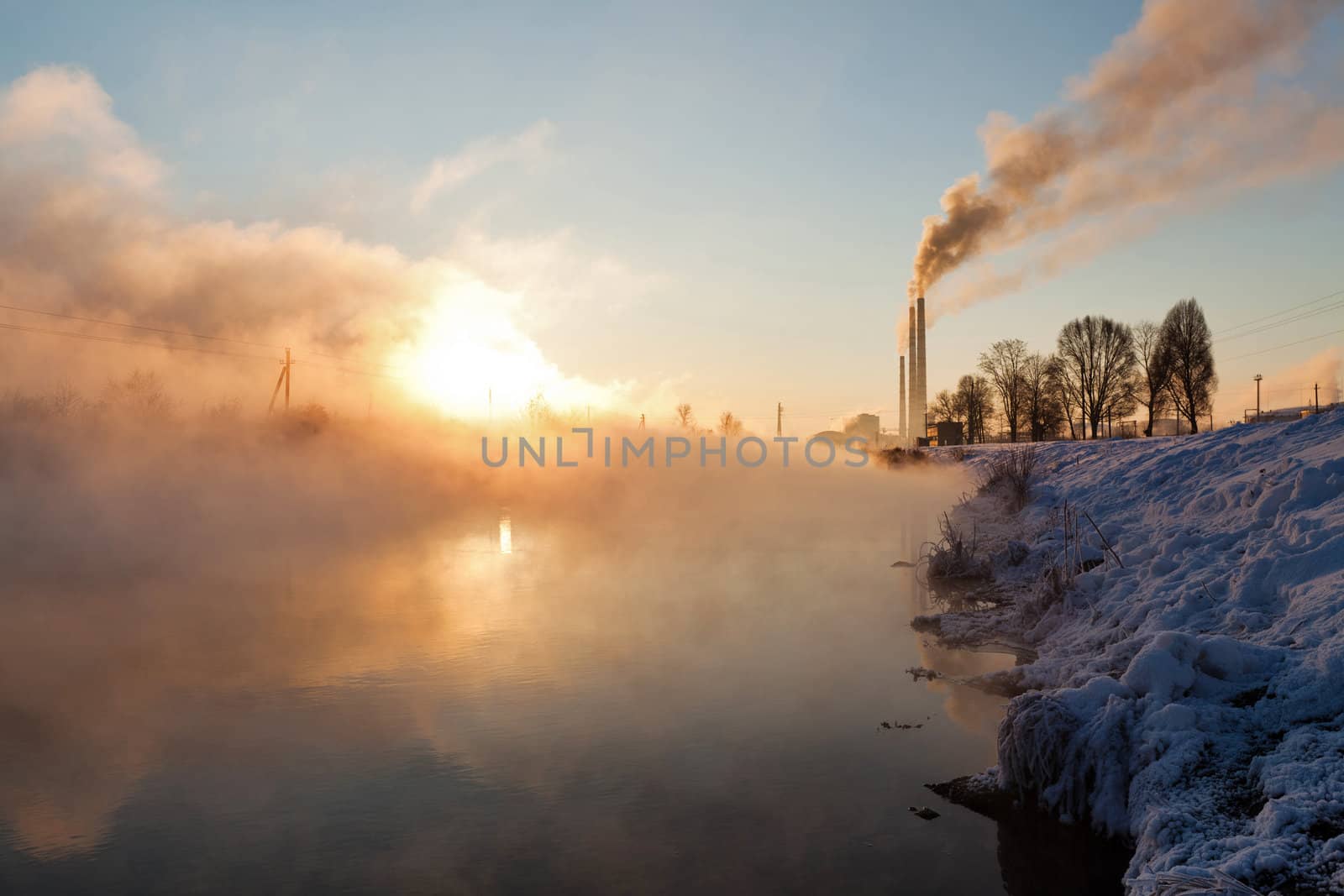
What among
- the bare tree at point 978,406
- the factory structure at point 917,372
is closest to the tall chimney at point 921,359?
the factory structure at point 917,372

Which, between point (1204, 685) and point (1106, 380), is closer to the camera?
point (1204, 685)

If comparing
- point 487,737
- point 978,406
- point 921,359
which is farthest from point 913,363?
point 487,737

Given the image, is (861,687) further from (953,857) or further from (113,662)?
(113,662)

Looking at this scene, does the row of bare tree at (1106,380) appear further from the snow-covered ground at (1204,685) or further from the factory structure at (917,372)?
the snow-covered ground at (1204,685)

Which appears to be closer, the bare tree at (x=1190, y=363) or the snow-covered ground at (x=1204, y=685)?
the snow-covered ground at (x=1204, y=685)

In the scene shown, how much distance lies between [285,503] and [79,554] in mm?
16683

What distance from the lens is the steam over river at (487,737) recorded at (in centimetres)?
624

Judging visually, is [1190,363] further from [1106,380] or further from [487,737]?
[487,737]

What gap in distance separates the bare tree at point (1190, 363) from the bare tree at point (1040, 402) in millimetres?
12543

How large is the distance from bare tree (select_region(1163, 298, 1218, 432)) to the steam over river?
68.0 m

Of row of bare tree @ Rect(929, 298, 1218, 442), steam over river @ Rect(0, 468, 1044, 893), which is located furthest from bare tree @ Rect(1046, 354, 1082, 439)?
steam over river @ Rect(0, 468, 1044, 893)

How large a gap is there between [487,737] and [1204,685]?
260 inches

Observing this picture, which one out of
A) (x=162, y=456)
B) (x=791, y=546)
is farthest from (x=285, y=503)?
(x=791, y=546)

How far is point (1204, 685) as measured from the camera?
6.59m
